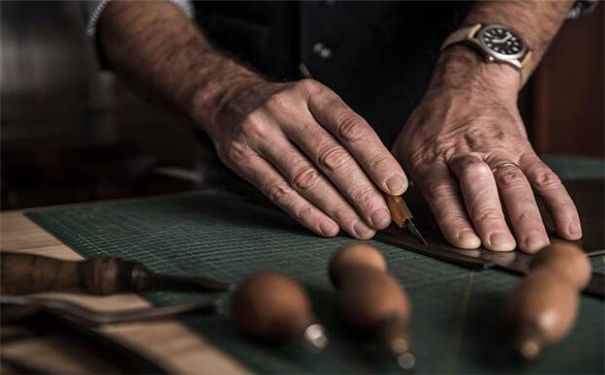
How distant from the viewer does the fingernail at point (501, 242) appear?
82 cm

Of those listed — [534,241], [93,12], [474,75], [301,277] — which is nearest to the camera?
[301,277]

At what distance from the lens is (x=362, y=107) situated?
163cm

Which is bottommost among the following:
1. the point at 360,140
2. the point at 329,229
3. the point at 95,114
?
the point at 95,114

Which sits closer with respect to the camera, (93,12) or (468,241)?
(468,241)

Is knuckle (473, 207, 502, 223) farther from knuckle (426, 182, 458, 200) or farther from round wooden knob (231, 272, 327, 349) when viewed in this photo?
round wooden knob (231, 272, 327, 349)

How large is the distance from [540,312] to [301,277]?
0.29 metres

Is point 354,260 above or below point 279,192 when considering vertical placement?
above

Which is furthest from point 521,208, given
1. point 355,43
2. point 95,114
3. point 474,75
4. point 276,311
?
point 95,114

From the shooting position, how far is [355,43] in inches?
62.7

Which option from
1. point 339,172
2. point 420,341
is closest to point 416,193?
point 339,172

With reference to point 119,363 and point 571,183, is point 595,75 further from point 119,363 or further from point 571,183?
point 119,363

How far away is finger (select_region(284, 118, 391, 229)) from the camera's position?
2.97 feet

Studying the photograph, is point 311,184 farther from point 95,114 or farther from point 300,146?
point 95,114

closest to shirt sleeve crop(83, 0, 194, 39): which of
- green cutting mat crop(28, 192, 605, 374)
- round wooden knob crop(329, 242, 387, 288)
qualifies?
green cutting mat crop(28, 192, 605, 374)
